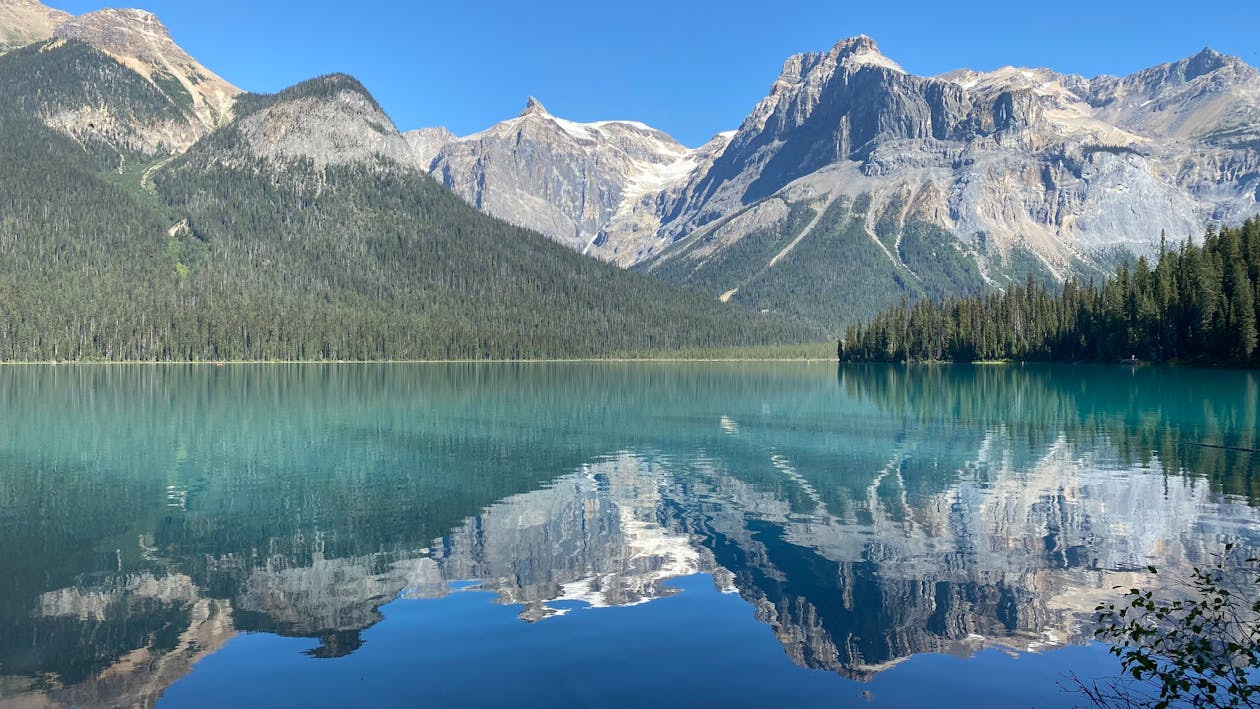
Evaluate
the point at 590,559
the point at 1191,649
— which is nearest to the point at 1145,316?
the point at 590,559

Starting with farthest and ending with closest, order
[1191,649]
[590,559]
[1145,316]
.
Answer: [1145,316], [590,559], [1191,649]

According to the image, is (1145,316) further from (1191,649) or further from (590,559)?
(1191,649)

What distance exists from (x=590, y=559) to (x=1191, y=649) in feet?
61.3

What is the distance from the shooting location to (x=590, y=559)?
27.5 meters

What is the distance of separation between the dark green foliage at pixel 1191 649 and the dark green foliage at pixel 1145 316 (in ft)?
373

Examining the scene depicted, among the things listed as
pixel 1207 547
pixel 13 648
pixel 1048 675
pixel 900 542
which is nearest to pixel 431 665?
pixel 13 648

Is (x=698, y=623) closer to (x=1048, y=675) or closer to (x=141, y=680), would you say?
(x=1048, y=675)

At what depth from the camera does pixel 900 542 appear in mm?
28828

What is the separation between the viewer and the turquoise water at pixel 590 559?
1803 centimetres

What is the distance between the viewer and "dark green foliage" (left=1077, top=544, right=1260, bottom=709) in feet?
34.9

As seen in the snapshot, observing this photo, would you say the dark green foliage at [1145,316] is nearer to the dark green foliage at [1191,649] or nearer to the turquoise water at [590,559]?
the turquoise water at [590,559]

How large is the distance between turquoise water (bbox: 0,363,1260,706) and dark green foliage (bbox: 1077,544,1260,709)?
109 centimetres

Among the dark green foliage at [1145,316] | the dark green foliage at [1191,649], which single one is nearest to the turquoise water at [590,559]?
the dark green foliage at [1191,649]

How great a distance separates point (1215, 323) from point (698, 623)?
5000 inches
